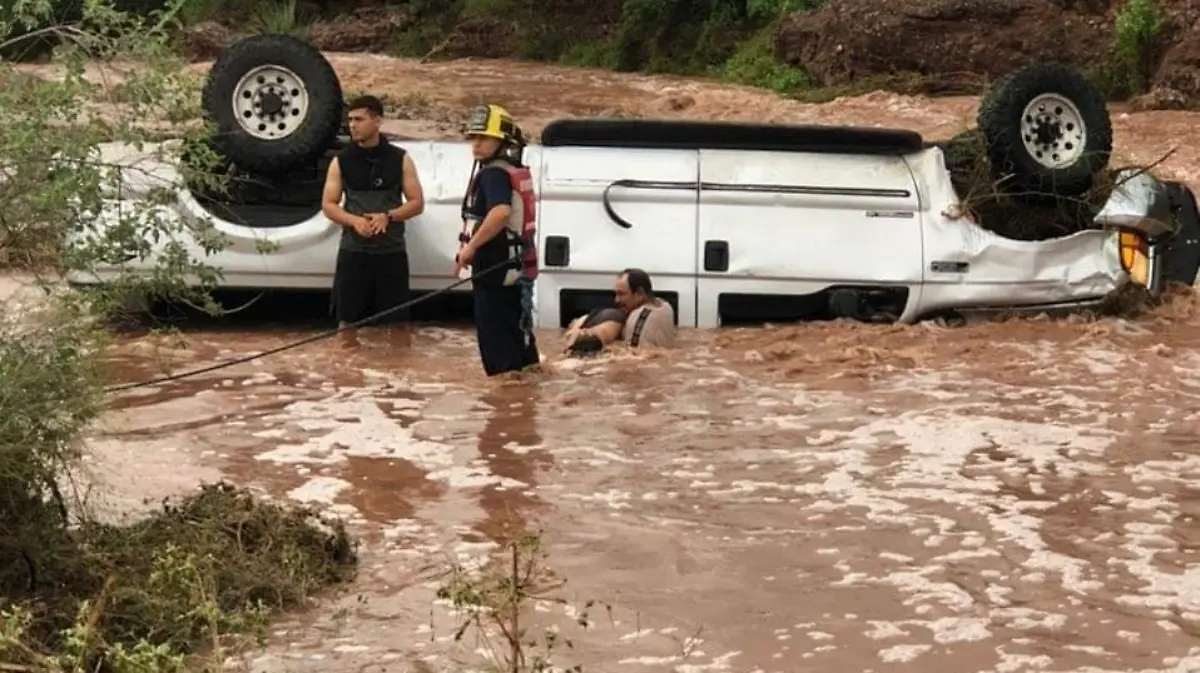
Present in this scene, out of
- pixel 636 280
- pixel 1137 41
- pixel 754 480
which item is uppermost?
pixel 1137 41

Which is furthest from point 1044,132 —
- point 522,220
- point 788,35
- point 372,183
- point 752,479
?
point 788,35

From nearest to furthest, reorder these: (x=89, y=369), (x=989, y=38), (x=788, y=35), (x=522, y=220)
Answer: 1. (x=89, y=369)
2. (x=522, y=220)
3. (x=989, y=38)
4. (x=788, y=35)

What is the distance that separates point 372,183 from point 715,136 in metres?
1.91

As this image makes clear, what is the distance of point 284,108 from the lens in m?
9.95

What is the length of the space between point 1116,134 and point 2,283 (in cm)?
1369

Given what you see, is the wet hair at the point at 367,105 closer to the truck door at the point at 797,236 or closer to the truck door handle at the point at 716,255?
the truck door at the point at 797,236

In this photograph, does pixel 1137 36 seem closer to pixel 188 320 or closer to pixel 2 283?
pixel 188 320

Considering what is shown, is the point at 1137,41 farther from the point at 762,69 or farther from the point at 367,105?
the point at 367,105

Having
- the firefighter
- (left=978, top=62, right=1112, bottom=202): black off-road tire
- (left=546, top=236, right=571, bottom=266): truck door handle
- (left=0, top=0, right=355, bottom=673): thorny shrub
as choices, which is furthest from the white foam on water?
(left=978, top=62, right=1112, bottom=202): black off-road tire

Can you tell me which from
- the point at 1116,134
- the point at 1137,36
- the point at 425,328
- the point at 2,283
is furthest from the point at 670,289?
the point at 1137,36

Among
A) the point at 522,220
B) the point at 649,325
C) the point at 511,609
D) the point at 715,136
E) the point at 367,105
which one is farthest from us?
the point at 715,136

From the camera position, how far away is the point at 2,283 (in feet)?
19.2

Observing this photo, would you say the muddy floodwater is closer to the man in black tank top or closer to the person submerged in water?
the person submerged in water

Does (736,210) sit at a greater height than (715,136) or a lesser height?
lesser
